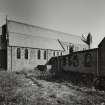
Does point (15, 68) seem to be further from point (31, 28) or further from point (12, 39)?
point (31, 28)

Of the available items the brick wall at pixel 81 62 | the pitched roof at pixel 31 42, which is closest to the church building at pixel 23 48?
the pitched roof at pixel 31 42

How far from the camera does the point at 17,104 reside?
7633 mm

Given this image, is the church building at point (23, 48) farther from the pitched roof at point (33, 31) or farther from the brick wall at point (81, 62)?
the brick wall at point (81, 62)

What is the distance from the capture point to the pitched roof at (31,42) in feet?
92.3

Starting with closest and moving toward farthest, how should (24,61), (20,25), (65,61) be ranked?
(65,61), (24,61), (20,25)

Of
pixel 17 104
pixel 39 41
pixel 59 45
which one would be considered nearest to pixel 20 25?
pixel 39 41

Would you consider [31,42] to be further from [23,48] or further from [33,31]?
[33,31]

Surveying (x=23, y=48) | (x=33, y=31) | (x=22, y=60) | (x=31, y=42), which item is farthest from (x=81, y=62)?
(x=33, y=31)

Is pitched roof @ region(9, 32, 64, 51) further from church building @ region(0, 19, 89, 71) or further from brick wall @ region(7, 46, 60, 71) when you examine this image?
brick wall @ region(7, 46, 60, 71)

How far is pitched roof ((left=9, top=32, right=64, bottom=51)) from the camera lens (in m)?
28.1

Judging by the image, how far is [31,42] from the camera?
103ft

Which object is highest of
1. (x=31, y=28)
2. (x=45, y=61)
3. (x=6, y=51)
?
(x=31, y=28)

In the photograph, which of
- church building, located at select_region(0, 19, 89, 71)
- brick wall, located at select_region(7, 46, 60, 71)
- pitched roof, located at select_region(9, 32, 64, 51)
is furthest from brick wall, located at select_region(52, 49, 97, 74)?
pitched roof, located at select_region(9, 32, 64, 51)

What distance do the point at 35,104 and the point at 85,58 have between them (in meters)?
14.1
